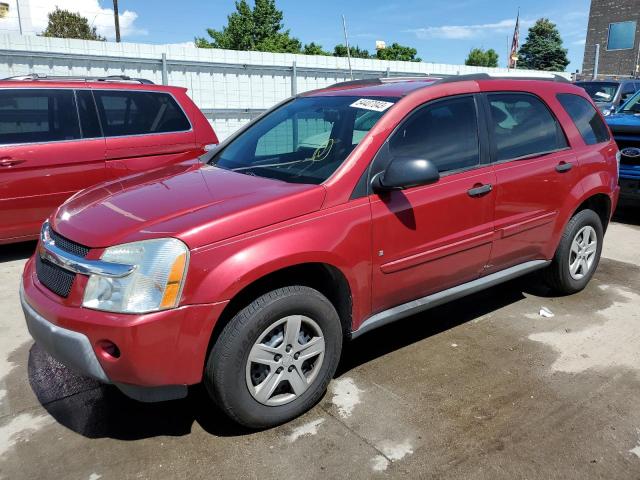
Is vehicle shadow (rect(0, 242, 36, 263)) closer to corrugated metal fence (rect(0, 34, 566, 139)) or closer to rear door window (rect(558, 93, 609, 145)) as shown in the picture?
corrugated metal fence (rect(0, 34, 566, 139))

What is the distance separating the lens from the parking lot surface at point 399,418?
2.55m

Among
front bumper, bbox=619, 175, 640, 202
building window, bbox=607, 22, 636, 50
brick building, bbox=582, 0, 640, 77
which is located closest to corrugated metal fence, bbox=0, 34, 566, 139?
front bumper, bbox=619, 175, 640, 202

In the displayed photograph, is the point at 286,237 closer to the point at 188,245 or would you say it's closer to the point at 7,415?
the point at 188,245

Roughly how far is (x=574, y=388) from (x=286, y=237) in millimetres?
1977

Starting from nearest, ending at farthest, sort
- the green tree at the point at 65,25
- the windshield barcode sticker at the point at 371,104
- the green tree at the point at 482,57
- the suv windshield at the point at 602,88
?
the windshield barcode sticker at the point at 371,104 < the suv windshield at the point at 602,88 < the green tree at the point at 65,25 < the green tree at the point at 482,57

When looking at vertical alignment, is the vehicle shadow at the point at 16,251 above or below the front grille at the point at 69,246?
below

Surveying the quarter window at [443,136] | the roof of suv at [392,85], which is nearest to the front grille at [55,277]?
the quarter window at [443,136]

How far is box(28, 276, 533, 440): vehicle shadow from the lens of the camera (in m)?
2.85

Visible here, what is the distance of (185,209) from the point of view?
2.67m

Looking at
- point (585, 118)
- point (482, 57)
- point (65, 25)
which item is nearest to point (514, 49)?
point (585, 118)

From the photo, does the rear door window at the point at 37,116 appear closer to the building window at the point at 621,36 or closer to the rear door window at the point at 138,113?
the rear door window at the point at 138,113

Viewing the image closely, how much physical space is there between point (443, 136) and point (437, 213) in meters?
0.52

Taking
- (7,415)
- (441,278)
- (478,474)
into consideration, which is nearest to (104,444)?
(7,415)

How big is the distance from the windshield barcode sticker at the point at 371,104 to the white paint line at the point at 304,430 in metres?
1.83
